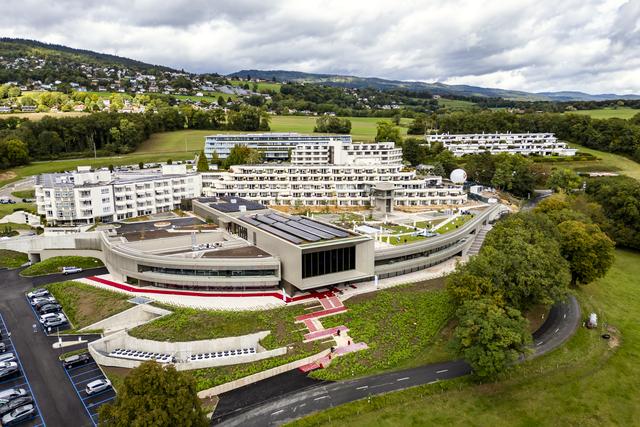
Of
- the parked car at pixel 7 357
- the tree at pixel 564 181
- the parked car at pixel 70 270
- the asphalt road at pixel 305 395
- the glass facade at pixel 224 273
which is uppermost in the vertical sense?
the tree at pixel 564 181

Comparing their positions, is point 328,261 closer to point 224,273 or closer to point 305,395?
point 224,273

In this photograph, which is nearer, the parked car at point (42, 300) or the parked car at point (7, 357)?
the parked car at point (7, 357)

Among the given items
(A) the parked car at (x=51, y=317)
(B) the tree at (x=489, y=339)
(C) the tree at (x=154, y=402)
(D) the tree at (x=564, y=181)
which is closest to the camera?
(C) the tree at (x=154, y=402)

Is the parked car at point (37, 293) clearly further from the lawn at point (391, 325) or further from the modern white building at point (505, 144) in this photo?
the modern white building at point (505, 144)

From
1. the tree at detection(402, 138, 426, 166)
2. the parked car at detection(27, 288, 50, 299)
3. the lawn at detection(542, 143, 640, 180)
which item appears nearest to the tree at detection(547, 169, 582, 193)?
the lawn at detection(542, 143, 640, 180)

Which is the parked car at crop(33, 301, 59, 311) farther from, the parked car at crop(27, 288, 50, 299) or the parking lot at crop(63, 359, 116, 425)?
the parking lot at crop(63, 359, 116, 425)

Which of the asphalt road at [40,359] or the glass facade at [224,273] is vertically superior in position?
the glass facade at [224,273]

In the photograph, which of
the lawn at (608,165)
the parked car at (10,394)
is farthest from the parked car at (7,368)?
the lawn at (608,165)
